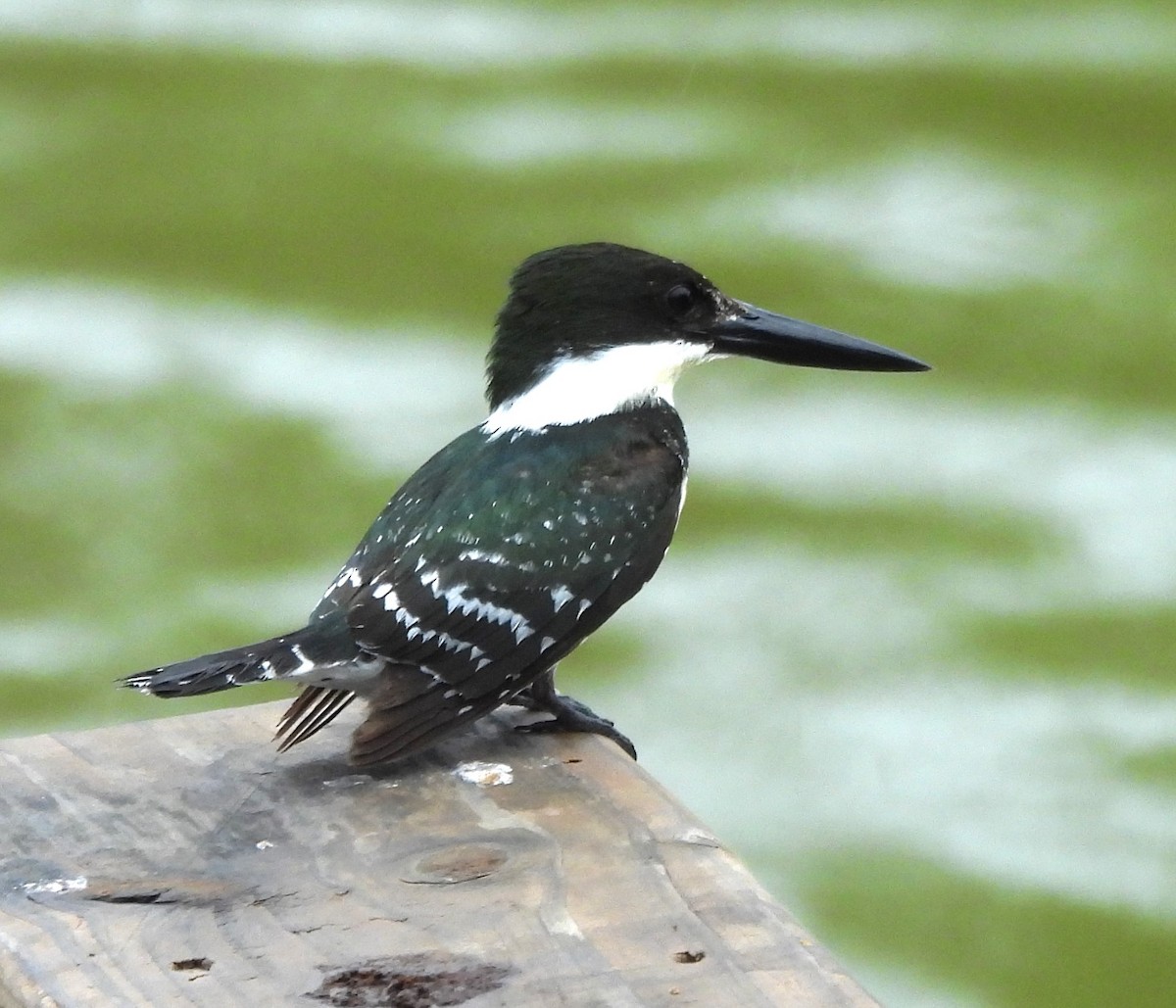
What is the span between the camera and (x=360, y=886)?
222 cm

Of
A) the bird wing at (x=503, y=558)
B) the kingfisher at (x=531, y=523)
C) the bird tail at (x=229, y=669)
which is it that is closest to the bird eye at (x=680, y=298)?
the kingfisher at (x=531, y=523)

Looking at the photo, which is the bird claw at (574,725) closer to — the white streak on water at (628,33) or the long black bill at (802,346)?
the long black bill at (802,346)

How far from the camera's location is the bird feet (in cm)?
274

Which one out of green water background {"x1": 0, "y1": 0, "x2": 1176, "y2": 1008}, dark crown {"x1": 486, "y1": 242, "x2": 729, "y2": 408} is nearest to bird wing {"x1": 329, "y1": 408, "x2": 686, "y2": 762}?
dark crown {"x1": 486, "y1": 242, "x2": 729, "y2": 408}

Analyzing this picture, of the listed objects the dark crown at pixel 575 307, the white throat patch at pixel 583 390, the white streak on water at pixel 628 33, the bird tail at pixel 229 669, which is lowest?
the bird tail at pixel 229 669

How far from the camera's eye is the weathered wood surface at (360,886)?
80.3 inches

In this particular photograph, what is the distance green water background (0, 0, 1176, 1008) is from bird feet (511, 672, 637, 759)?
205 centimetres

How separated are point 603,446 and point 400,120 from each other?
386 centimetres

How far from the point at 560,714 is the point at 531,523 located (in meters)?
0.28

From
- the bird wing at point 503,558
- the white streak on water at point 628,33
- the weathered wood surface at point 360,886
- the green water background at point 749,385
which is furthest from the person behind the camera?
the white streak on water at point 628,33

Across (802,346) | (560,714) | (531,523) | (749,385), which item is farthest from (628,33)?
(560,714)

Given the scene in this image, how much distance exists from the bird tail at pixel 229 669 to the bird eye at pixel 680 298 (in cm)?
81

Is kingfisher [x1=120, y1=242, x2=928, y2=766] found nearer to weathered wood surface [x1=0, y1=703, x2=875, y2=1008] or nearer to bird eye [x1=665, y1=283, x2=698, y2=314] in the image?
bird eye [x1=665, y1=283, x2=698, y2=314]

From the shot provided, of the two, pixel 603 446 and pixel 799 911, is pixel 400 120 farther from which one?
pixel 603 446
